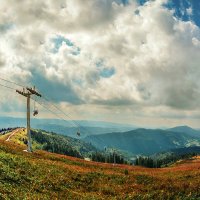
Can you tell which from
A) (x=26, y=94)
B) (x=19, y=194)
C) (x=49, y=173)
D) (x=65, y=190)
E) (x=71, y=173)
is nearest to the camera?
(x=19, y=194)

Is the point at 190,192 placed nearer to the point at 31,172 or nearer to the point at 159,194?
the point at 159,194

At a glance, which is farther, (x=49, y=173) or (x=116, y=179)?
(x=116, y=179)

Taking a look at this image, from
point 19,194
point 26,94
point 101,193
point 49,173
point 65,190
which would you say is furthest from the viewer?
point 26,94

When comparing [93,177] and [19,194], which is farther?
[93,177]

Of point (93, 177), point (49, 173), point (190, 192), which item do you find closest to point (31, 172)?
point (49, 173)

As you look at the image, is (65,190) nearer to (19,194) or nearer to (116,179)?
(19,194)

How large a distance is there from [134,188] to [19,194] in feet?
52.5

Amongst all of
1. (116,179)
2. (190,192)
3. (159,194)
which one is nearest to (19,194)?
(159,194)

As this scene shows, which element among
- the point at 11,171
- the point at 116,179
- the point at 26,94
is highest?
the point at 26,94

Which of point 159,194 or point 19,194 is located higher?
point 19,194

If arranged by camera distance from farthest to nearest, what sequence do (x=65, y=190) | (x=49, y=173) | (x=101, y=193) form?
(x=49, y=173)
(x=101, y=193)
(x=65, y=190)

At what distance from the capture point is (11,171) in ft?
103

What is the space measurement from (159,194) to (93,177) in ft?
36.2

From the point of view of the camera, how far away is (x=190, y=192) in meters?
31.4
